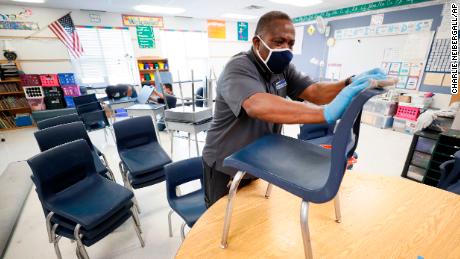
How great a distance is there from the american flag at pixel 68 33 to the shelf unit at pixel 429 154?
7.74 metres

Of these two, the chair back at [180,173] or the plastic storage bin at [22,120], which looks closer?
the chair back at [180,173]

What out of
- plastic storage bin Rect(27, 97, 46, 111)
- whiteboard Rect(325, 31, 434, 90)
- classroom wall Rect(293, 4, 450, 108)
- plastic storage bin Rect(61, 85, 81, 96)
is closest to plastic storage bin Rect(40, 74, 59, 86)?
plastic storage bin Rect(61, 85, 81, 96)

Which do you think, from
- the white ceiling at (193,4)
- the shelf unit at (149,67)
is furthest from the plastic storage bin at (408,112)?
the shelf unit at (149,67)

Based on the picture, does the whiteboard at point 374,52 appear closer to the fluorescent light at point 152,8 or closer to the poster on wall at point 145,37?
the fluorescent light at point 152,8

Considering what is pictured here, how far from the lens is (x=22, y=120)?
5457 millimetres

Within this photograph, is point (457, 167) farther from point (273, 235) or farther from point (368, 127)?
point (368, 127)

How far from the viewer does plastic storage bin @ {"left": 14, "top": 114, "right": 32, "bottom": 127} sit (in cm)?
540

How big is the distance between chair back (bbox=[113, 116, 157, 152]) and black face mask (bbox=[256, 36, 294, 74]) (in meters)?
1.89

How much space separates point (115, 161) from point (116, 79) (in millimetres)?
4062

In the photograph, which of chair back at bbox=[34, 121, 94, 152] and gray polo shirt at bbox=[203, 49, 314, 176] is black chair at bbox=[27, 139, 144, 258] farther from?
gray polo shirt at bbox=[203, 49, 314, 176]

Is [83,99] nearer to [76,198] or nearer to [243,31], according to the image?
[76,198]

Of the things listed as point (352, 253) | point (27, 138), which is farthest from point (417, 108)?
point (27, 138)

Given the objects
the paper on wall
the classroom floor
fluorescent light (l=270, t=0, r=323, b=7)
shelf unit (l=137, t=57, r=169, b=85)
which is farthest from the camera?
the paper on wall

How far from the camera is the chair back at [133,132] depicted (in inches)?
92.6
